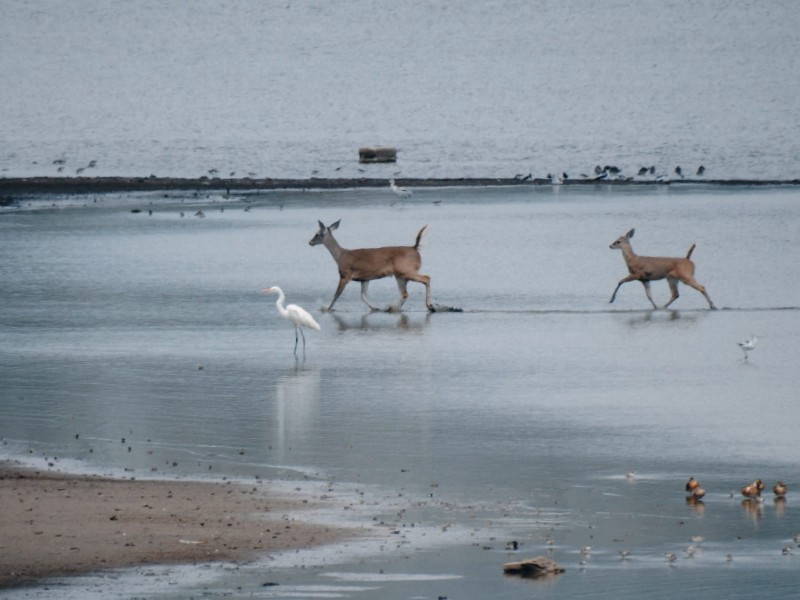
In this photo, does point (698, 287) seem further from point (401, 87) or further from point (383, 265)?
point (401, 87)

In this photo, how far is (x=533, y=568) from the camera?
959cm

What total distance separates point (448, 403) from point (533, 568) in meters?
5.58

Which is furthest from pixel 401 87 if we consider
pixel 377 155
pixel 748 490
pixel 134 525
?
pixel 134 525

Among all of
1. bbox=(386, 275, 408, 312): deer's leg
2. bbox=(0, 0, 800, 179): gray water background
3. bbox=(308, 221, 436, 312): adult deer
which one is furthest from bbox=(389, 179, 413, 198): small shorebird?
bbox=(308, 221, 436, 312): adult deer

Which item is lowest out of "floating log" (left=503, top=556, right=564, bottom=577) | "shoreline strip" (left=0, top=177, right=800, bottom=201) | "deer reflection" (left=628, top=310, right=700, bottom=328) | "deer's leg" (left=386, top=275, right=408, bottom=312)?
"floating log" (left=503, top=556, right=564, bottom=577)

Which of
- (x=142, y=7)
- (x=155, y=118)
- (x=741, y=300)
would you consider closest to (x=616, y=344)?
(x=741, y=300)

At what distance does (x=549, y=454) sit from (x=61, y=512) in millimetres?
3790

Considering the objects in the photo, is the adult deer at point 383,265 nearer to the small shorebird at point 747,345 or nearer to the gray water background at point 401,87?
the small shorebird at point 747,345

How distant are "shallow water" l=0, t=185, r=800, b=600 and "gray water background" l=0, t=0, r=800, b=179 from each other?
29086 mm

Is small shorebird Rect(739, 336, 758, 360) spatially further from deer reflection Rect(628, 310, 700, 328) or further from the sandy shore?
the sandy shore

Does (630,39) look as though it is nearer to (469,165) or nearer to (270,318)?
(469,165)

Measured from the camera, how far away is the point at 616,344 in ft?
61.3

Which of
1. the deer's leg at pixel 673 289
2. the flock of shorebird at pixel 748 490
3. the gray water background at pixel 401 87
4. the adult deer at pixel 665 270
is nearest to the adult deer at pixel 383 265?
the adult deer at pixel 665 270

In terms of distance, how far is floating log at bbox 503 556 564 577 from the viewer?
958 centimetres
